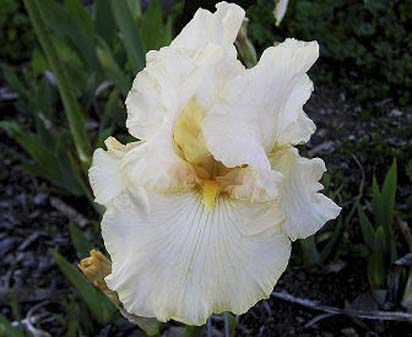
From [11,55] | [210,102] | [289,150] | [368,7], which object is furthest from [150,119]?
[11,55]

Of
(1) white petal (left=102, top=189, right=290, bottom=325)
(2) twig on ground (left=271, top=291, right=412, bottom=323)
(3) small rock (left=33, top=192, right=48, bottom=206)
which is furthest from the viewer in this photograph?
(3) small rock (left=33, top=192, right=48, bottom=206)

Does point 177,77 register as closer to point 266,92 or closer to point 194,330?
point 266,92

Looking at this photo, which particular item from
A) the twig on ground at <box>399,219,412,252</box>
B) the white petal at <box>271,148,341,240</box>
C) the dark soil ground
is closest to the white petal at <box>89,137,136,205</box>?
the white petal at <box>271,148,341,240</box>

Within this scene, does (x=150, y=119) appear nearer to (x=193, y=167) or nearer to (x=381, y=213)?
(x=193, y=167)

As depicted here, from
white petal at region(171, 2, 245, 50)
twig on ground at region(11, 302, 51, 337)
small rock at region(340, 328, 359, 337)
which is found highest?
white petal at region(171, 2, 245, 50)

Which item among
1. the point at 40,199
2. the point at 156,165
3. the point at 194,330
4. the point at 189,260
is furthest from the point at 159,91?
the point at 40,199

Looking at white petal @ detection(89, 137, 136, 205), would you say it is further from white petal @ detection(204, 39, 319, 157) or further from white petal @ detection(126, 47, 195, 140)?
white petal @ detection(204, 39, 319, 157)
